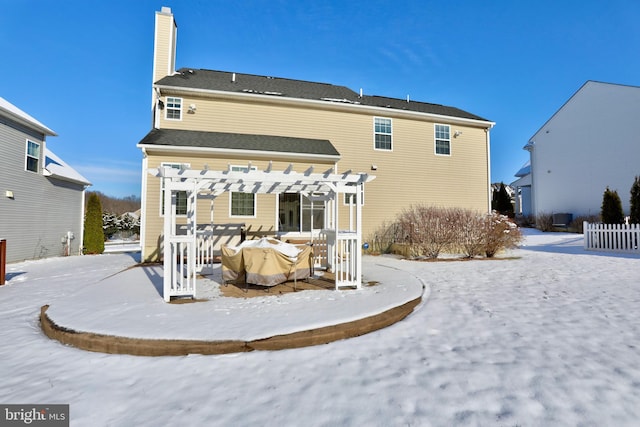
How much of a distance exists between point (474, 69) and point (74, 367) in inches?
804

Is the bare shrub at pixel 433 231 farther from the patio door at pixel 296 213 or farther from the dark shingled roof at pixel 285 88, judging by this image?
the dark shingled roof at pixel 285 88

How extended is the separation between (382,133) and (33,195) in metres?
14.5

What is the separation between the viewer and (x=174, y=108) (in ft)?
37.9

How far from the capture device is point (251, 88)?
1291 cm

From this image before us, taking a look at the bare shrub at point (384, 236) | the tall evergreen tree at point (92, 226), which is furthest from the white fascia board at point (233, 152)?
the tall evergreen tree at point (92, 226)

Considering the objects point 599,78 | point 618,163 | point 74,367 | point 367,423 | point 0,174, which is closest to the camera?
point 367,423

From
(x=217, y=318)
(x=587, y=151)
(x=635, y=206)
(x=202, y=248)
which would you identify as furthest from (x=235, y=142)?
(x=587, y=151)

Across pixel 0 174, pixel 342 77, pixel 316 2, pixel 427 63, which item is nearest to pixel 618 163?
pixel 427 63

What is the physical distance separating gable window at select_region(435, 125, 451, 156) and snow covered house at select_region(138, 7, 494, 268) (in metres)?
0.05

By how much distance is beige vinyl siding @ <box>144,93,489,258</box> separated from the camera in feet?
39.5

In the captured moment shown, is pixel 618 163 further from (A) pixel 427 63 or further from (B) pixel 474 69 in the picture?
(A) pixel 427 63

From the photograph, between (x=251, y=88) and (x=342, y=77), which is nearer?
(x=251, y=88)

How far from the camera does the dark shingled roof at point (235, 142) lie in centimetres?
1036

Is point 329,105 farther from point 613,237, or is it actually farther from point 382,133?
point 613,237
